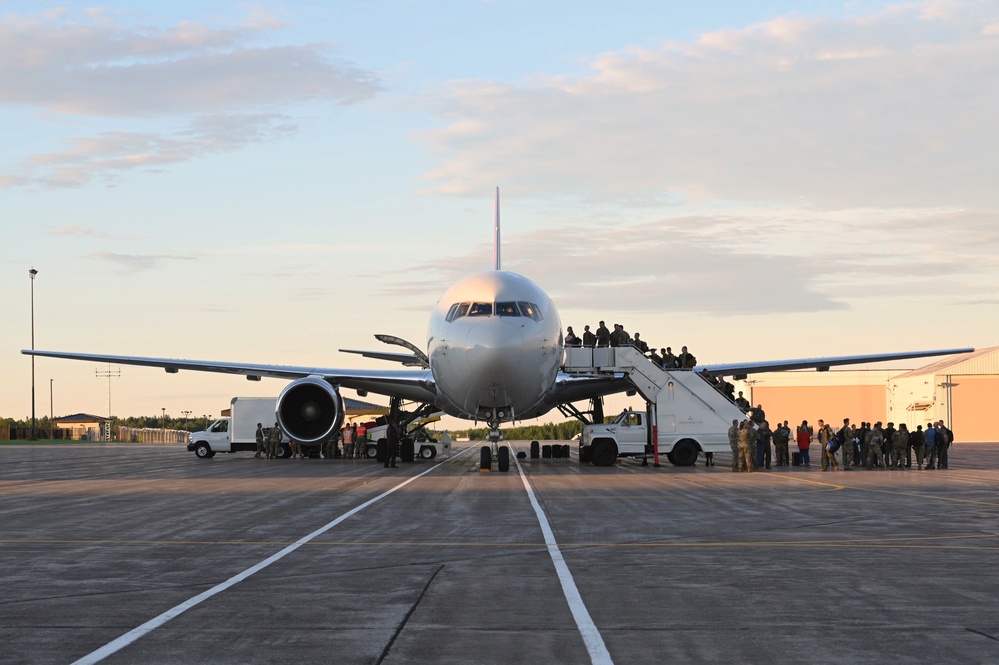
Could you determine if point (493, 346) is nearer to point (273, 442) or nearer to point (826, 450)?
point (826, 450)

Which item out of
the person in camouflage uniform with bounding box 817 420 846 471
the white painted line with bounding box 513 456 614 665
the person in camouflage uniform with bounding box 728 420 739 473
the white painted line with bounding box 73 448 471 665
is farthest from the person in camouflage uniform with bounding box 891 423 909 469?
the white painted line with bounding box 73 448 471 665

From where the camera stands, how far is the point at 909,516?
16016mm

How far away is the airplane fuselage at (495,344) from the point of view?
83.1 feet

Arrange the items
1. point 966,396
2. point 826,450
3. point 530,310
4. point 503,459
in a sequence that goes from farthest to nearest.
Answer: point 966,396, point 826,450, point 503,459, point 530,310

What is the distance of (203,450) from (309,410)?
51.3 feet

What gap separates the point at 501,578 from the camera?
9984 mm

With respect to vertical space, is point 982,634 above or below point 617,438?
below

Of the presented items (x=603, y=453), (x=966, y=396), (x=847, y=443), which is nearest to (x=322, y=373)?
(x=603, y=453)

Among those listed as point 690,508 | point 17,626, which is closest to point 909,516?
point 690,508

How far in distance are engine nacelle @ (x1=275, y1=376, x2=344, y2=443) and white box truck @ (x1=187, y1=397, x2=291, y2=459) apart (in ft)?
41.1

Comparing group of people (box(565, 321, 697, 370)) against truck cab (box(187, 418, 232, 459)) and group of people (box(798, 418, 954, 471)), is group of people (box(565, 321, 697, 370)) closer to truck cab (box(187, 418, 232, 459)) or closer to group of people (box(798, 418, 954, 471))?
group of people (box(798, 418, 954, 471))

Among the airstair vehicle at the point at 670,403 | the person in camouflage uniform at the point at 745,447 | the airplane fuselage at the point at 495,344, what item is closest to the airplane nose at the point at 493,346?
the airplane fuselage at the point at 495,344

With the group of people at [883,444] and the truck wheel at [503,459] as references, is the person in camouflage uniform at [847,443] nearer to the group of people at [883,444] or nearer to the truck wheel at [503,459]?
the group of people at [883,444]

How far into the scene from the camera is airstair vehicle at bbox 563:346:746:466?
1260 inches
